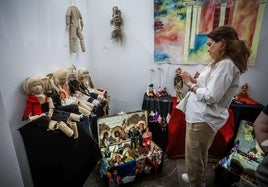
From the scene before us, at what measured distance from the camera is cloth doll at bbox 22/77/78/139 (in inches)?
42.6

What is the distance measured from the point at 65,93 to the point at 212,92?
1.18 metres

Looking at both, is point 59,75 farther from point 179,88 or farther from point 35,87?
point 179,88

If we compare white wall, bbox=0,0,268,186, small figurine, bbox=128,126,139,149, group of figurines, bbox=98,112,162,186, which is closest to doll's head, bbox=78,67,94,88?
white wall, bbox=0,0,268,186

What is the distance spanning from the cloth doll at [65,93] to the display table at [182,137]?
0.89m

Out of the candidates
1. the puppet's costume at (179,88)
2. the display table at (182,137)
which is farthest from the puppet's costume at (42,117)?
the puppet's costume at (179,88)

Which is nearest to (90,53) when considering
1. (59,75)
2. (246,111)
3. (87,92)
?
(87,92)

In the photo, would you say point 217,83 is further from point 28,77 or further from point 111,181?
point 28,77

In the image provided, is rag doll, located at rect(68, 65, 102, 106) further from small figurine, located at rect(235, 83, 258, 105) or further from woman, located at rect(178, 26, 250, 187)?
small figurine, located at rect(235, 83, 258, 105)

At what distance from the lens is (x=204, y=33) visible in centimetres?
182

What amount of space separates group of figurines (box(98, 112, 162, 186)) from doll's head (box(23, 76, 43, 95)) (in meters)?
0.63

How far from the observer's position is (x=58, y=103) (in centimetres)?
130

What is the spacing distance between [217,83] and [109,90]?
168 centimetres

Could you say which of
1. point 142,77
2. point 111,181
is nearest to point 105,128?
point 111,181

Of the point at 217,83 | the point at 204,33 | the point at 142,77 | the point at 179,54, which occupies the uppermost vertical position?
the point at 204,33
